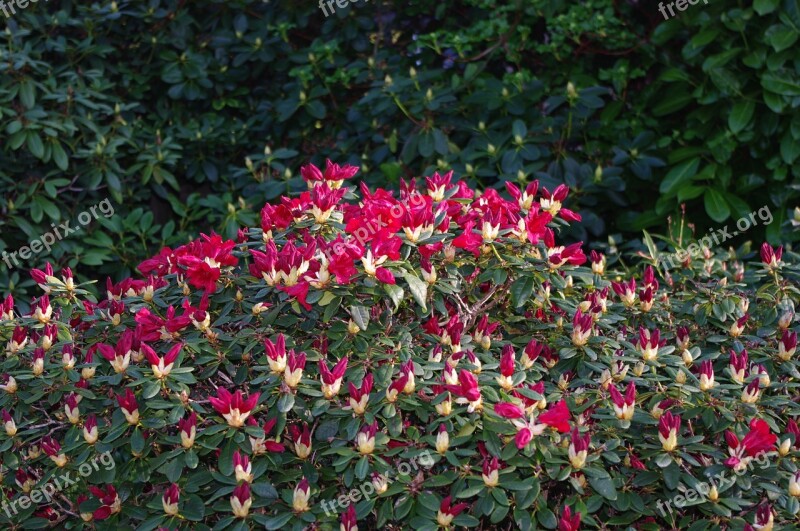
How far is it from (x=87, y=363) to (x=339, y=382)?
0.65 meters

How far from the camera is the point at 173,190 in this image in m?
4.78

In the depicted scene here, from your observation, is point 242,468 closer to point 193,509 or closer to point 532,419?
point 193,509

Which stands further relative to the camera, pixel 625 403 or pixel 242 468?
pixel 625 403

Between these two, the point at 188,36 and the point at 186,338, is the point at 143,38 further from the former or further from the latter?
the point at 186,338

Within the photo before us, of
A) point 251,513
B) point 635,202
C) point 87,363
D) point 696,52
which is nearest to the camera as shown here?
point 251,513

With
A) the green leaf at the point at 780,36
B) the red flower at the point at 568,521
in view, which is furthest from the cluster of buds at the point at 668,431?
the green leaf at the point at 780,36

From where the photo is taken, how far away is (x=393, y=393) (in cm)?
194

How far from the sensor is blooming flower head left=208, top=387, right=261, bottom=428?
191 centimetres

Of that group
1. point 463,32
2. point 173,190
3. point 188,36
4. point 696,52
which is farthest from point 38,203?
point 696,52

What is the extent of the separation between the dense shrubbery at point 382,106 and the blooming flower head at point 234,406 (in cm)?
201

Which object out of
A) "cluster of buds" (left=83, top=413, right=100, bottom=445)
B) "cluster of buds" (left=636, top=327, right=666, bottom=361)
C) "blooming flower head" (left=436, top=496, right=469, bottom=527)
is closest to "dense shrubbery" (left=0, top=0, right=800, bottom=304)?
"cluster of buds" (left=636, top=327, right=666, bottom=361)

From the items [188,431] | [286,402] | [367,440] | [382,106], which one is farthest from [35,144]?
[367,440]

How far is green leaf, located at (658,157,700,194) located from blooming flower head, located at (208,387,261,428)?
2.60m

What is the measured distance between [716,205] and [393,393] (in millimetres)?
2421
